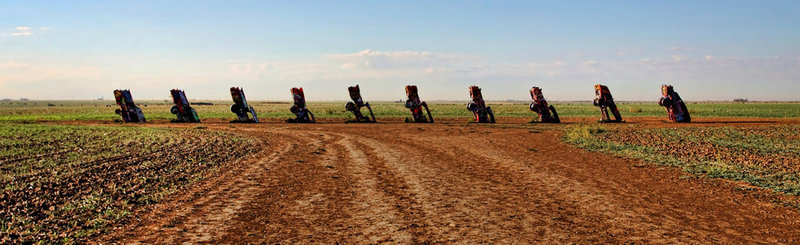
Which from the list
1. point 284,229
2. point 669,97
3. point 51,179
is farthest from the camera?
point 669,97

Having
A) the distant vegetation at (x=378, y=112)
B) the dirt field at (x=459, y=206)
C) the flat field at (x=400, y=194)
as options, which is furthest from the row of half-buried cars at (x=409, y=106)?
the dirt field at (x=459, y=206)

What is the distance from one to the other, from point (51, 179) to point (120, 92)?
30.3 metres

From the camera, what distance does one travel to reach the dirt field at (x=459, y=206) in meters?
7.03

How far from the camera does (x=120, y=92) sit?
3853cm

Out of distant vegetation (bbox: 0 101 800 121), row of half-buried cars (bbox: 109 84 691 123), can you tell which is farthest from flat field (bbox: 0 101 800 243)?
distant vegetation (bbox: 0 101 800 121)

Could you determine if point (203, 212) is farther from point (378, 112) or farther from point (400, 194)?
point (378, 112)

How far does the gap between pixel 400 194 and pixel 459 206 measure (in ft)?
4.83

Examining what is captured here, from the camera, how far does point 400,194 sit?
32.4 feet

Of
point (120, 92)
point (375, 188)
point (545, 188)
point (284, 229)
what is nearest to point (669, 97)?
point (545, 188)

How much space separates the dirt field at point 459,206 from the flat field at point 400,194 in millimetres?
41

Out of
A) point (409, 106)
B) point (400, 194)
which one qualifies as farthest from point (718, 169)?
point (409, 106)

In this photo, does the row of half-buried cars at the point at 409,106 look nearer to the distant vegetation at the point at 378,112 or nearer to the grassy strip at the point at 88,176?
the distant vegetation at the point at 378,112

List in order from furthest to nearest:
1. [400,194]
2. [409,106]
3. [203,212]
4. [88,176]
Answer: [409,106] → [88,176] → [400,194] → [203,212]

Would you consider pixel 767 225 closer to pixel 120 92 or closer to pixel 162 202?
pixel 162 202
